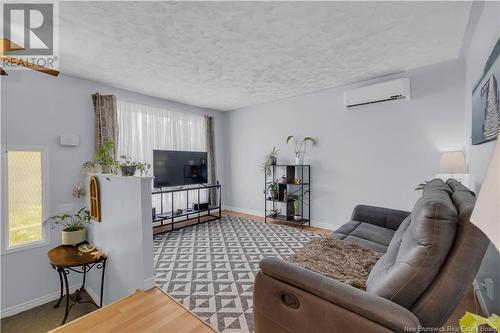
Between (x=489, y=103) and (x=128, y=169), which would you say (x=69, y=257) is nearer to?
(x=128, y=169)

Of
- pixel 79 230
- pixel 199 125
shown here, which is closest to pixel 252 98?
pixel 199 125

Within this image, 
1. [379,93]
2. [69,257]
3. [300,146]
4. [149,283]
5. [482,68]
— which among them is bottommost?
[149,283]

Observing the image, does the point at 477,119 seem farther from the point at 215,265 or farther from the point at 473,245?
the point at 215,265

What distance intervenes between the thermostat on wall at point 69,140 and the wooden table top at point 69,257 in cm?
142

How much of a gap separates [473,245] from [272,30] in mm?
2224

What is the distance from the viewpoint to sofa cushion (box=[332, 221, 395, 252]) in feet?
6.76

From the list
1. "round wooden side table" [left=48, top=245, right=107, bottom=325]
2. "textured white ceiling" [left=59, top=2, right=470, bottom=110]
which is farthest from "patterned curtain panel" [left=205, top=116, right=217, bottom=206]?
"round wooden side table" [left=48, top=245, right=107, bottom=325]

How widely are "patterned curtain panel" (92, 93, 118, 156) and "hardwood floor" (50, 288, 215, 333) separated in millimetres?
2499

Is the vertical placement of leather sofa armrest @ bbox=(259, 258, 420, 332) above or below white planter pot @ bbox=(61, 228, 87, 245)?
above

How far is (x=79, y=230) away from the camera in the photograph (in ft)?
9.24

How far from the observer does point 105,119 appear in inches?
138

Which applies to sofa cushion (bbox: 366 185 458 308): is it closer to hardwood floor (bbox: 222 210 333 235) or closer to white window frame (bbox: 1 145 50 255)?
hardwood floor (bbox: 222 210 333 235)

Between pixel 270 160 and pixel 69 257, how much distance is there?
Result: 3.56 m

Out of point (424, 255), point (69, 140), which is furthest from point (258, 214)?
point (424, 255)
